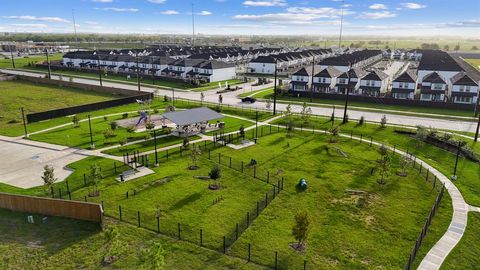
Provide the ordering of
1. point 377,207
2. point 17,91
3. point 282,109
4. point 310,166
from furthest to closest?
point 17,91
point 282,109
point 310,166
point 377,207

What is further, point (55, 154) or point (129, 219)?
point (55, 154)

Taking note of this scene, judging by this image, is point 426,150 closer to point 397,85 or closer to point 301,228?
point 301,228

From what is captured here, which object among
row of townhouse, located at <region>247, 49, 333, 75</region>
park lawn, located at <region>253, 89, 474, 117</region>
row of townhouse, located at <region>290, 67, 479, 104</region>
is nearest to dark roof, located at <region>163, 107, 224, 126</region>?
row of townhouse, located at <region>290, 67, 479, 104</region>

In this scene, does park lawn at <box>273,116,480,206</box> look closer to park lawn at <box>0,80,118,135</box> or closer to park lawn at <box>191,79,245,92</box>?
park lawn at <box>191,79,245,92</box>

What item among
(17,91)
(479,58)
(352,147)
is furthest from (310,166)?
(479,58)

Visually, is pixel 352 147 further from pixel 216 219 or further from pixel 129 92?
pixel 129 92

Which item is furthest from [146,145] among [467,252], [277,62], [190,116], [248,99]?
[277,62]
